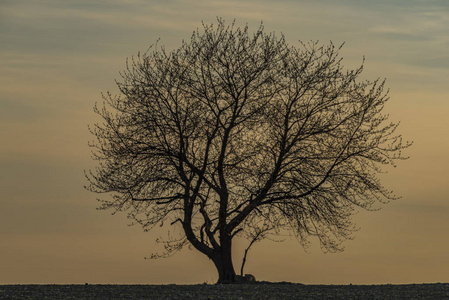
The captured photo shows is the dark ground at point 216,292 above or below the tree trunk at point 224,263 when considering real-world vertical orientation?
below

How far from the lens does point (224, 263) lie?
27.8 metres

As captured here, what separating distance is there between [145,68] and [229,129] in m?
4.13

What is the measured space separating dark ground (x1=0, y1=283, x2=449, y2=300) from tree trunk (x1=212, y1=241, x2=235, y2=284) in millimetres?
5711

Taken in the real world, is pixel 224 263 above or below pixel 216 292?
above

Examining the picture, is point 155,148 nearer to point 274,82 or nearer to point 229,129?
point 229,129

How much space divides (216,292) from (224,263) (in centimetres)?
810

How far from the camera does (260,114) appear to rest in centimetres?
2741

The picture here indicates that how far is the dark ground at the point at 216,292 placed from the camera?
18797mm

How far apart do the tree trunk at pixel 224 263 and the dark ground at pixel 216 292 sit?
5711mm

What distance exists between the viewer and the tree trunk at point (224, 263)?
90.9 ft

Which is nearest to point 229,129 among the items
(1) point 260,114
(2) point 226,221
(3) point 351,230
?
(1) point 260,114

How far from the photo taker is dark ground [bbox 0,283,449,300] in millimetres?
18797

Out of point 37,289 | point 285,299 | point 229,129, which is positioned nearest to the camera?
point 285,299

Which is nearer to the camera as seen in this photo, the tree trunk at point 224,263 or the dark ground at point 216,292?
the dark ground at point 216,292
